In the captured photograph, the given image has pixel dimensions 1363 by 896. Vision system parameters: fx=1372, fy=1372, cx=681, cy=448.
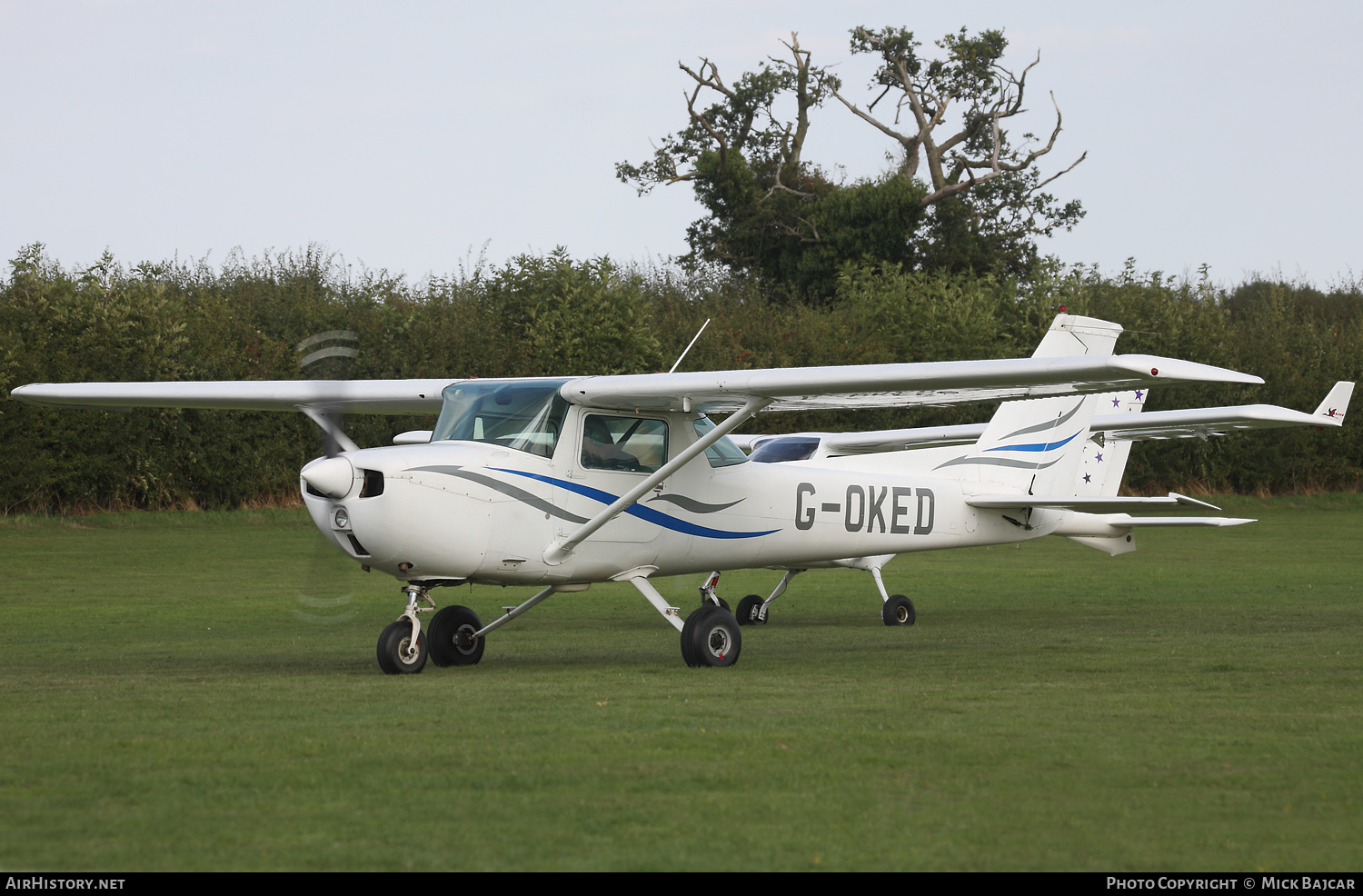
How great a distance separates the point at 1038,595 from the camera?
56.1ft

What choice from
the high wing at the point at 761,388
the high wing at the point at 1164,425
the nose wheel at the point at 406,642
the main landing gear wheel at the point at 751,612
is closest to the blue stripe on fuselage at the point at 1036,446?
the high wing at the point at 1164,425

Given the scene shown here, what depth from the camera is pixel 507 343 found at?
32.2m

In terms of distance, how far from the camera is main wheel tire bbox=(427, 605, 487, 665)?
1066cm

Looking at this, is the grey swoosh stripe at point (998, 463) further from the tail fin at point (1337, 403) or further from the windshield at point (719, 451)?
the windshield at point (719, 451)

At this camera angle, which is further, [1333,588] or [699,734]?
[1333,588]

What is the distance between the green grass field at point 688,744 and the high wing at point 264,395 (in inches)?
55.7

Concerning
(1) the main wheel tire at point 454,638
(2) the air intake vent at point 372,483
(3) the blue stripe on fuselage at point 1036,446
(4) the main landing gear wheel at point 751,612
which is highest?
(3) the blue stripe on fuselage at point 1036,446

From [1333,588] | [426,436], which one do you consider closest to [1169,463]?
[1333,588]

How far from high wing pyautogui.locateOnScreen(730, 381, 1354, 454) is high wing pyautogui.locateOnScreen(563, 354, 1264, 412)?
352 cm

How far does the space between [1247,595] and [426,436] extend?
10.2 meters

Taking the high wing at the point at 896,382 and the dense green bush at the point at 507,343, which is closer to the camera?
the high wing at the point at 896,382

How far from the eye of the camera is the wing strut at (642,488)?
33.2 ft

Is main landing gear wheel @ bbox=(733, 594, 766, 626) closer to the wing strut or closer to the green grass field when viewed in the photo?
the green grass field
